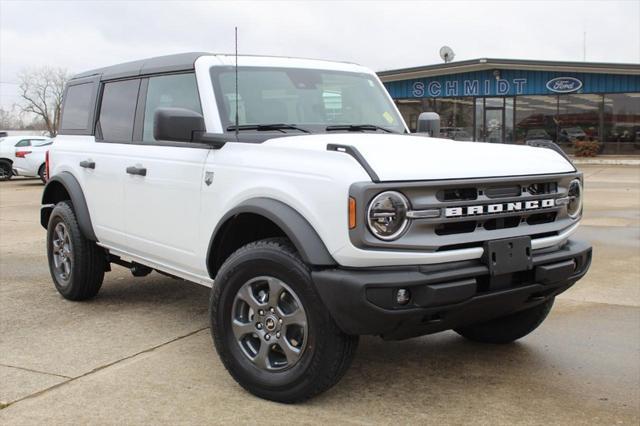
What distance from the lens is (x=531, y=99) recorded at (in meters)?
30.3

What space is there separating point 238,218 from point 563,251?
1865mm

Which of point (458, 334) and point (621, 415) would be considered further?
point (458, 334)

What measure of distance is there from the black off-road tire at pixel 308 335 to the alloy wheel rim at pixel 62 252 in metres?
2.50

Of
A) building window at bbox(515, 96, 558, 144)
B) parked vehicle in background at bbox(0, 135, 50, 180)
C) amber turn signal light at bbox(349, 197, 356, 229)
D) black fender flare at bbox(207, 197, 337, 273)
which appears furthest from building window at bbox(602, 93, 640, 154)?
amber turn signal light at bbox(349, 197, 356, 229)

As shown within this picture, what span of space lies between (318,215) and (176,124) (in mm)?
1160

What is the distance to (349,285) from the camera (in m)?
3.23

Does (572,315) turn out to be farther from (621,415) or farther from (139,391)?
(139,391)

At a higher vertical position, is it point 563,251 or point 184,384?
point 563,251

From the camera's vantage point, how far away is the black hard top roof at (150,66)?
4.75m

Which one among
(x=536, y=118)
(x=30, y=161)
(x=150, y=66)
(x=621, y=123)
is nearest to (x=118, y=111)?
(x=150, y=66)

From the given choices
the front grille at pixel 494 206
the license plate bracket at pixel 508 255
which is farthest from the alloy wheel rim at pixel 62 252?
the license plate bracket at pixel 508 255

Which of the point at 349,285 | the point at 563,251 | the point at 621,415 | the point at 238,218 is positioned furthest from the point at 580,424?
the point at 238,218

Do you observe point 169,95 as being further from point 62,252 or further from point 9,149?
point 9,149

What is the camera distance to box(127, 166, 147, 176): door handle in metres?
4.82
